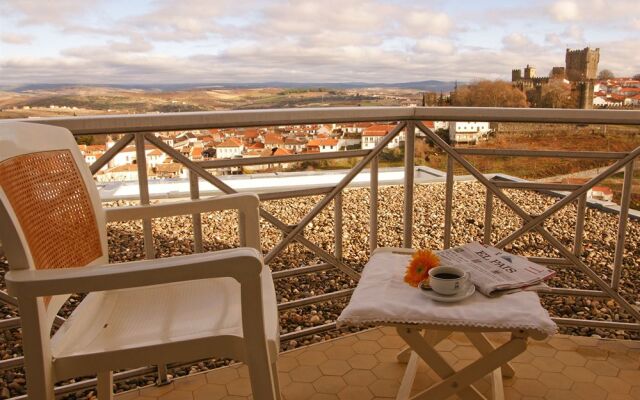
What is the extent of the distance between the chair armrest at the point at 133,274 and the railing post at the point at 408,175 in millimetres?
1503

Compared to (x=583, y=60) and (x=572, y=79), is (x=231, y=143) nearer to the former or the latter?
(x=572, y=79)

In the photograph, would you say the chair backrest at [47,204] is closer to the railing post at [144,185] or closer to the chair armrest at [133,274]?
the chair armrest at [133,274]

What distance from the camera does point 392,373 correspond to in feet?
7.08

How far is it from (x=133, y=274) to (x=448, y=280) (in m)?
0.85

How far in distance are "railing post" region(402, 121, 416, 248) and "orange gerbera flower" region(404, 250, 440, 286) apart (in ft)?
3.28

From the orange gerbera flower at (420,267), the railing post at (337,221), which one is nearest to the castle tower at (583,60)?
the railing post at (337,221)

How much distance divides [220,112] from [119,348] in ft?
3.73

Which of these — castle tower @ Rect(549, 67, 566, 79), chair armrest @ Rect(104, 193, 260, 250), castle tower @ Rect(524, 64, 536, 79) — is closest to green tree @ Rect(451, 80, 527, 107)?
castle tower @ Rect(549, 67, 566, 79)

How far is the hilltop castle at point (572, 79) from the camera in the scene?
29.5 ft

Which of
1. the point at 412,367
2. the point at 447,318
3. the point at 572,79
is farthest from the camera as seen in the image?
the point at 572,79

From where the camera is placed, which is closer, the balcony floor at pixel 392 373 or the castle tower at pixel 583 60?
the balcony floor at pixel 392 373

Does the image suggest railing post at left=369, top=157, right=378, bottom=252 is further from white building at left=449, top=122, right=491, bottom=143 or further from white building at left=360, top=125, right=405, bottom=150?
white building at left=449, top=122, right=491, bottom=143

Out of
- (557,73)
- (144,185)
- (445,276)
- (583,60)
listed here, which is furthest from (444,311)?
(583,60)

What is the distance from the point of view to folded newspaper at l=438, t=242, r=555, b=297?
4.76 feet
